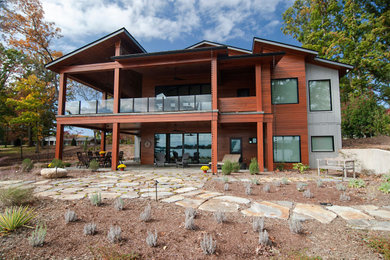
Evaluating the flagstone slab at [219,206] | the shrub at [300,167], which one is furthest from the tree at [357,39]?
the flagstone slab at [219,206]

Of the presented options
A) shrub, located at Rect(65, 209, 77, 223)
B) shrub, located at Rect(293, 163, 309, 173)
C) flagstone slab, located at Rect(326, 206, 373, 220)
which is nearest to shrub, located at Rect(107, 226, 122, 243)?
shrub, located at Rect(65, 209, 77, 223)

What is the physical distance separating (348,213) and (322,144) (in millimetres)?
8596

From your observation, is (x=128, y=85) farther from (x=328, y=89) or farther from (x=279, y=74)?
(x=328, y=89)

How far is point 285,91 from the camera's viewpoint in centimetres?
1191

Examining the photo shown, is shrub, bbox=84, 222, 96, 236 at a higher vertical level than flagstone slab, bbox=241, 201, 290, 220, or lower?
higher

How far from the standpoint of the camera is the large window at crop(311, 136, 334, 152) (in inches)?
452

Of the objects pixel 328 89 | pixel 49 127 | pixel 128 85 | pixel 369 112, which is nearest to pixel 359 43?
pixel 369 112

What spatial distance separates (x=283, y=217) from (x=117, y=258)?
2.98 metres

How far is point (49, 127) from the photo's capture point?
68.9 feet

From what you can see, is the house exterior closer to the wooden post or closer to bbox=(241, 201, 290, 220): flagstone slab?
the wooden post

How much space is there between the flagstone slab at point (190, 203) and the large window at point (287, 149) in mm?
8281

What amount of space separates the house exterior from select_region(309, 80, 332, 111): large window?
5 cm

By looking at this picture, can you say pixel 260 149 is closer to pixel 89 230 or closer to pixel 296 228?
pixel 296 228

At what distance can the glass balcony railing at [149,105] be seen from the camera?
10648 mm
